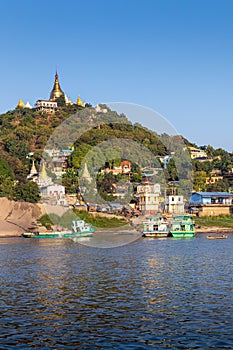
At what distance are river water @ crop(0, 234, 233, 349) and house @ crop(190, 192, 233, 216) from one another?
50.0 metres

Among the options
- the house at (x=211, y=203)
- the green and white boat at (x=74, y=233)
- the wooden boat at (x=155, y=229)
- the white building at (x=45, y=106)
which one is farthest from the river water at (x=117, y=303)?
the white building at (x=45, y=106)

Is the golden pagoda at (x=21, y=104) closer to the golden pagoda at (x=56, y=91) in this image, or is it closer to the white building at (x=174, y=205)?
the golden pagoda at (x=56, y=91)

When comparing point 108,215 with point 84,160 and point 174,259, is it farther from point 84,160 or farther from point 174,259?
point 174,259

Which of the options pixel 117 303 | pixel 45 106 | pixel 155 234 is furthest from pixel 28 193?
pixel 45 106

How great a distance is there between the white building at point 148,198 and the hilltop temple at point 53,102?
7184 cm

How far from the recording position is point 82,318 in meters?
22.6

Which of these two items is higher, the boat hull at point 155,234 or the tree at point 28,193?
the tree at point 28,193

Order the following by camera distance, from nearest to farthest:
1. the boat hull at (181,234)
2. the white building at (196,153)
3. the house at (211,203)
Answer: the boat hull at (181,234) → the house at (211,203) → the white building at (196,153)

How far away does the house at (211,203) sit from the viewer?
9362 centimetres

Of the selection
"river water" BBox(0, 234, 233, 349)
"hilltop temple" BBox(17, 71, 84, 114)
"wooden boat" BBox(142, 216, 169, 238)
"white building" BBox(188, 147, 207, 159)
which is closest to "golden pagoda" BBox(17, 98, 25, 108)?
"hilltop temple" BBox(17, 71, 84, 114)

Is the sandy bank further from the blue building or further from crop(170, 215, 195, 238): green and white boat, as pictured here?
the blue building

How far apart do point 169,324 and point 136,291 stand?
276 inches

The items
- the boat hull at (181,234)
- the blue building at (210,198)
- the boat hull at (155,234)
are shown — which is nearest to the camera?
the boat hull at (181,234)

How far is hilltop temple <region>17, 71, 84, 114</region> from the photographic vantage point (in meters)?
158
